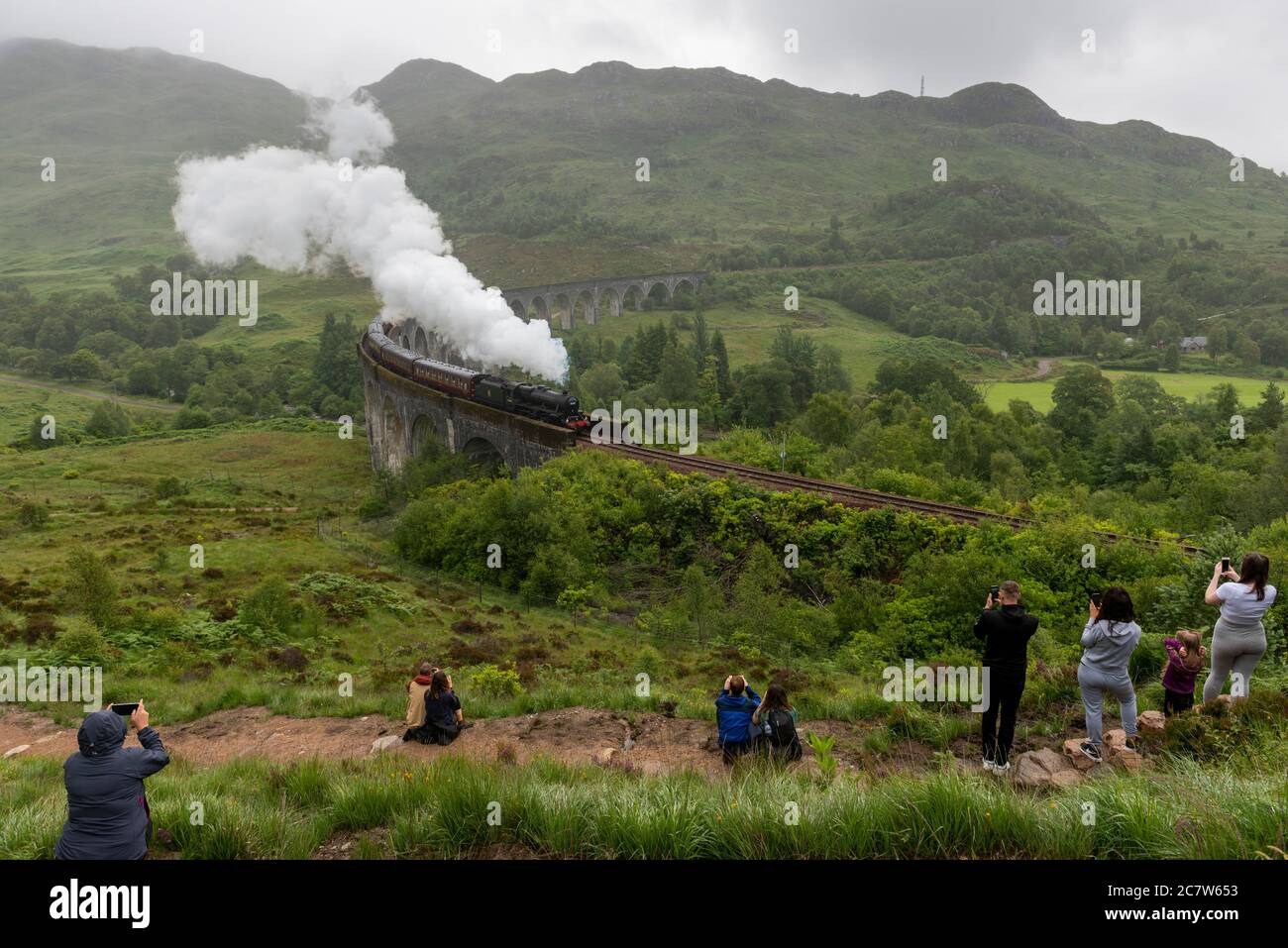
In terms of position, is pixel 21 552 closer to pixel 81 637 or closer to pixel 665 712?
pixel 81 637

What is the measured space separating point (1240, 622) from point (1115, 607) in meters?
1.47

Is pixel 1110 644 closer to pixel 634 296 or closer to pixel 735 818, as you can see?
pixel 735 818

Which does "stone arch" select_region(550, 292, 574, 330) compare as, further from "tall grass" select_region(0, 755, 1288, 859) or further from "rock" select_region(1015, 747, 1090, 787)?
"tall grass" select_region(0, 755, 1288, 859)

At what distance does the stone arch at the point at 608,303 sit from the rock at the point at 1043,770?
13556 cm

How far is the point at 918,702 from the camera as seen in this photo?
11.2 metres

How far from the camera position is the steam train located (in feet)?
125

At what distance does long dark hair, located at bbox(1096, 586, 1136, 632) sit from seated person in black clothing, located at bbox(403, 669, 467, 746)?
338 inches

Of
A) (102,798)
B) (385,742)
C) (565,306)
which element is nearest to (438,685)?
(385,742)

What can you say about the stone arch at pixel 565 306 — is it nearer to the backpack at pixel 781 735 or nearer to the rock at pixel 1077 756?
the backpack at pixel 781 735

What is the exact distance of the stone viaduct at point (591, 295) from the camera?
125 meters

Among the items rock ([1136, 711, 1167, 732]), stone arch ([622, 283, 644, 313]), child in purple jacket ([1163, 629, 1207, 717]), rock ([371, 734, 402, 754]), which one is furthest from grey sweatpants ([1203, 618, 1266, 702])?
stone arch ([622, 283, 644, 313])

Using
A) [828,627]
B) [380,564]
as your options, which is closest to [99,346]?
[380,564]

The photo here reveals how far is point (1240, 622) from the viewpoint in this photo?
318 inches
